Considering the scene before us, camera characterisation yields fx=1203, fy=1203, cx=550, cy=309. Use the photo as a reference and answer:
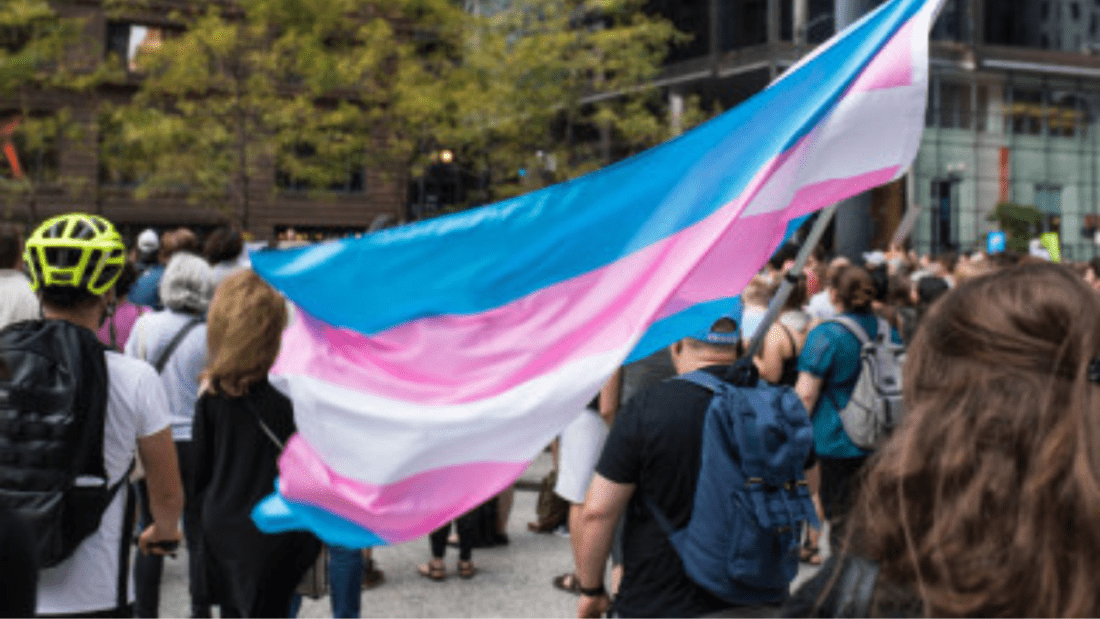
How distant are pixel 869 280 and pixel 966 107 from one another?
40.8 meters

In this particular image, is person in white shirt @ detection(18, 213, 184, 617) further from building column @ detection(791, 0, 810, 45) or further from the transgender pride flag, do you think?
building column @ detection(791, 0, 810, 45)

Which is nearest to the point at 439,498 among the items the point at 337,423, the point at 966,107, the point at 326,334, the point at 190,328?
the point at 337,423

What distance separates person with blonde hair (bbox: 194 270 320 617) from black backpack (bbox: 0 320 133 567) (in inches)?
52.0

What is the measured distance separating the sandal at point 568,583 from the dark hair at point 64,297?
13.7 feet

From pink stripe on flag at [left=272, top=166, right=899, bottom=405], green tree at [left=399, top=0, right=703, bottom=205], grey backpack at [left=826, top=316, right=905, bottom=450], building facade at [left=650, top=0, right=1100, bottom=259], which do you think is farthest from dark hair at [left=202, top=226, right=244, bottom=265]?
building facade at [left=650, top=0, right=1100, bottom=259]

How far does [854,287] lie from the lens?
6.73 m

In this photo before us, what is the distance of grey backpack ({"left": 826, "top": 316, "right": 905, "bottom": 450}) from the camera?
6.59 metres

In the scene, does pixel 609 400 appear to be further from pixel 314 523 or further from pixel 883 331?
pixel 314 523

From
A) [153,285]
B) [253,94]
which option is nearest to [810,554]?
[153,285]

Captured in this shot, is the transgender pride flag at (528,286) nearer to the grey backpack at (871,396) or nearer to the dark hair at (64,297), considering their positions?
the dark hair at (64,297)

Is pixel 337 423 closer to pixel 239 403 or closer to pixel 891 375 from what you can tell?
pixel 239 403

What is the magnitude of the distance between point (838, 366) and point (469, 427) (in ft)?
14.3

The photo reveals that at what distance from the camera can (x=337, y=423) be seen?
2.93 m

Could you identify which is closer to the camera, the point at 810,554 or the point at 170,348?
the point at 170,348
